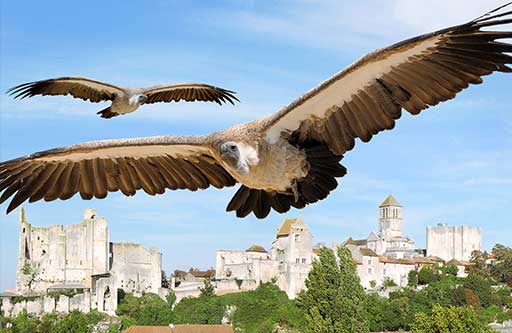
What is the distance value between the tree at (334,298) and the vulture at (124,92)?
88.2 feet

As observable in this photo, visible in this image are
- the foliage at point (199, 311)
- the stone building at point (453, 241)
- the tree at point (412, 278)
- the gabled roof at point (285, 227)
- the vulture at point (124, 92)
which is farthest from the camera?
the stone building at point (453, 241)

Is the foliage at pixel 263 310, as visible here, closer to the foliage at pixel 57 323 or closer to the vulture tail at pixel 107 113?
the foliage at pixel 57 323

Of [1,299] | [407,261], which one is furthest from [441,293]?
[1,299]

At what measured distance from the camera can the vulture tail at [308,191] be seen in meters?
4.16

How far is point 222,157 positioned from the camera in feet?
12.6

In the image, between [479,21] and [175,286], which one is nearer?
[479,21]

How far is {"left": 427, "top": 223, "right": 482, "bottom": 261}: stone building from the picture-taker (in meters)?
78.2

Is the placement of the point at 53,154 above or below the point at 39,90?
below

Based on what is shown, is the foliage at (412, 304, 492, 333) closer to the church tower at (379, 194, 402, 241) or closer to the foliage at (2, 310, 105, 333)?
the foliage at (2, 310, 105, 333)

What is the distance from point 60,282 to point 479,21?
57.2 m

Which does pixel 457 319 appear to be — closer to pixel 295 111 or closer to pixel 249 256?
pixel 295 111

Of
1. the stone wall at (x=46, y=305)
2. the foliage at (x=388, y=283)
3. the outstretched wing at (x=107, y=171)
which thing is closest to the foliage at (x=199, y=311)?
the stone wall at (x=46, y=305)

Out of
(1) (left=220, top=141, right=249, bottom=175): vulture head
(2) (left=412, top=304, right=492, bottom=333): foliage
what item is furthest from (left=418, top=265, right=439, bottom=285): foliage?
(1) (left=220, top=141, right=249, bottom=175): vulture head

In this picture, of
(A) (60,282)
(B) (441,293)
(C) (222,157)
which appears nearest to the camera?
(C) (222,157)
